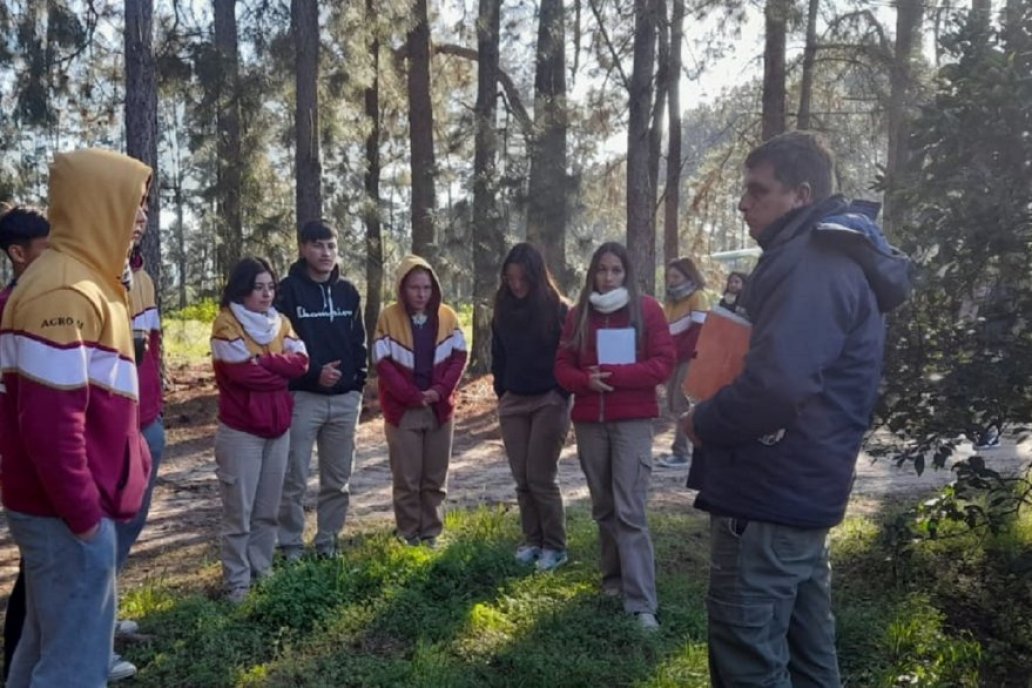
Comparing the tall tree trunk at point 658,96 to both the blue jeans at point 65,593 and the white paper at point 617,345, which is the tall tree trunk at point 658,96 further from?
the blue jeans at point 65,593

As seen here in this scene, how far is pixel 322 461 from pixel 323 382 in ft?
1.88

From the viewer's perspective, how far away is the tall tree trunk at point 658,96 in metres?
12.9

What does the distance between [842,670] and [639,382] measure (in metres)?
1.65

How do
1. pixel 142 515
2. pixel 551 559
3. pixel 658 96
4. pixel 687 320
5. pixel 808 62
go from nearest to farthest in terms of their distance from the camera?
pixel 142 515 → pixel 551 559 → pixel 687 320 → pixel 808 62 → pixel 658 96

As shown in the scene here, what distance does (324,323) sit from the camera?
550 cm

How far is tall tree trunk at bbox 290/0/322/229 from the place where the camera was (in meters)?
12.0

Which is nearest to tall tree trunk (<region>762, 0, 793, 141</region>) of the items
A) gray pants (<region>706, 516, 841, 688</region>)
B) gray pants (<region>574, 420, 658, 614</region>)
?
gray pants (<region>574, 420, 658, 614</region>)

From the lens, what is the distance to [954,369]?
Answer: 15.8 feet

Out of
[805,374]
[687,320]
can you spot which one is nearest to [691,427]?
[805,374]

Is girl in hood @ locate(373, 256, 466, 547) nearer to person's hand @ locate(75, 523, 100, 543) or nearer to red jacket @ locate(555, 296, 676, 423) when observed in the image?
red jacket @ locate(555, 296, 676, 423)

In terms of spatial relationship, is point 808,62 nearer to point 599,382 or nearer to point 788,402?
point 599,382

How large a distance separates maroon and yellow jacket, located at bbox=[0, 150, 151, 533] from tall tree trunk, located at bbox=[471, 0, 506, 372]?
11445 mm

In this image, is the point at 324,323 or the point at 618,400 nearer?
the point at 618,400

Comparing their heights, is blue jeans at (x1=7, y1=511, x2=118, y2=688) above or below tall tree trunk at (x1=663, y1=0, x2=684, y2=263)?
below
